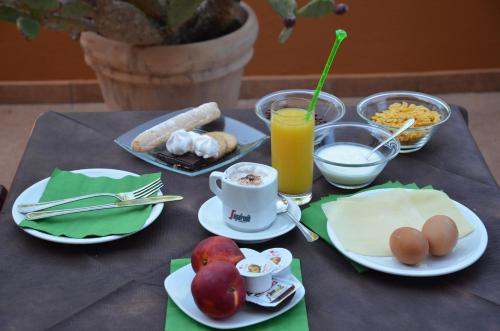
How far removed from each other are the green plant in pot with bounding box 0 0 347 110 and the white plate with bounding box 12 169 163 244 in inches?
31.3

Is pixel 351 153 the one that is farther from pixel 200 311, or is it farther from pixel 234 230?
pixel 200 311

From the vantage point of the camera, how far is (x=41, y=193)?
1.32 meters

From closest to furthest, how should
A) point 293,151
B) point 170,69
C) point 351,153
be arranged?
point 293,151
point 351,153
point 170,69

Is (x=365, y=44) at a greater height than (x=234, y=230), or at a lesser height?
lesser

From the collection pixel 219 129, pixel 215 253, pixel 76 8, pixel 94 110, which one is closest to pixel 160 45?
pixel 76 8

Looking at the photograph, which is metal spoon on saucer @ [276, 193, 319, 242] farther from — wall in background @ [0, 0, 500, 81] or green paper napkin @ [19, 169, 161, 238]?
wall in background @ [0, 0, 500, 81]

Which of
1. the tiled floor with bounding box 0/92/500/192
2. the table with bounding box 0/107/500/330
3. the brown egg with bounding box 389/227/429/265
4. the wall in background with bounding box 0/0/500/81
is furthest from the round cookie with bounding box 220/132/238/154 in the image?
the wall in background with bounding box 0/0/500/81

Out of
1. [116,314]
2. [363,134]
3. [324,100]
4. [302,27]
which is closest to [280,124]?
[363,134]

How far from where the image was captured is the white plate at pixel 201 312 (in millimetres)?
955

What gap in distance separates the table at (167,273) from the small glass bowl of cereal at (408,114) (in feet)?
0.25

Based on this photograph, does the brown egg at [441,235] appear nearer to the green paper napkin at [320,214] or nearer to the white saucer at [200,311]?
the green paper napkin at [320,214]

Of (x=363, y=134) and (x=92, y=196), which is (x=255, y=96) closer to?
(x=363, y=134)

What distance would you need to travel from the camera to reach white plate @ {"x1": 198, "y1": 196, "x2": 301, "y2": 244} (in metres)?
1.15

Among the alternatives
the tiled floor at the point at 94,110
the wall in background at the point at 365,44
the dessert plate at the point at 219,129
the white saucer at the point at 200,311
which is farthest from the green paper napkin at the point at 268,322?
the wall in background at the point at 365,44
